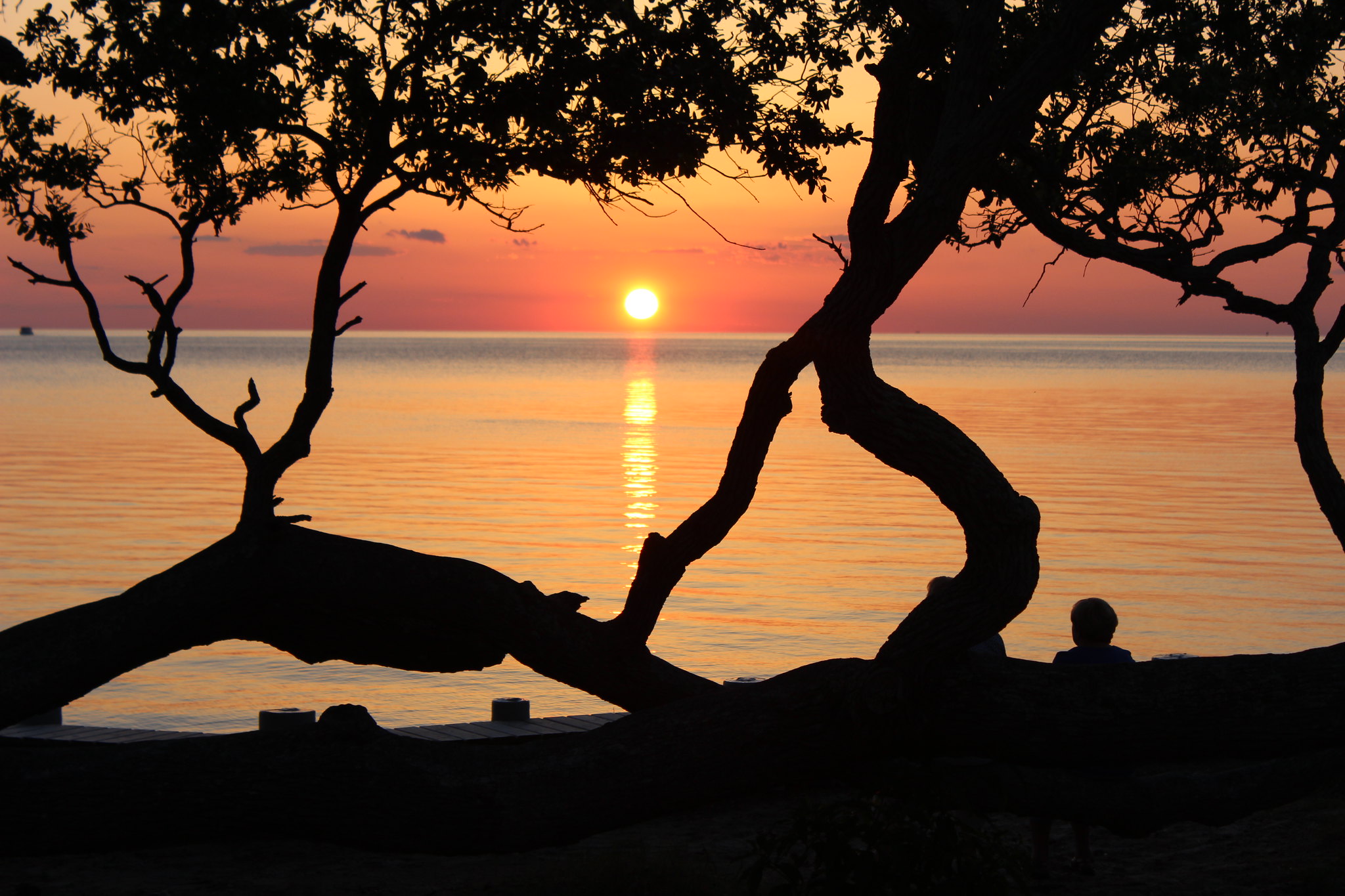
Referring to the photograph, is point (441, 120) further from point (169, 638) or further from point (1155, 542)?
point (1155, 542)

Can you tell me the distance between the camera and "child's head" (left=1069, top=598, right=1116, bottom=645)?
7070 millimetres

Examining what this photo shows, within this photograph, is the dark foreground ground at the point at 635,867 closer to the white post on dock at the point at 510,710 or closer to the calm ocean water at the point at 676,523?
the white post on dock at the point at 510,710

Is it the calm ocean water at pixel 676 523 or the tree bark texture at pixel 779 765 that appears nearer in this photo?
the tree bark texture at pixel 779 765

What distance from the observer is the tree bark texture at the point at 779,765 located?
5.99 m

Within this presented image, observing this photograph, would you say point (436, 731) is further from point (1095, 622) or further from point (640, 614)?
point (1095, 622)

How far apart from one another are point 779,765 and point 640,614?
4.50 ft

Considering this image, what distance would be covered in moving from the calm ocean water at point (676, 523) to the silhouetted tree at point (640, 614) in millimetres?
6819

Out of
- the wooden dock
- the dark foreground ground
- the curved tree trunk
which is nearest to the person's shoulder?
the dark foreground ground

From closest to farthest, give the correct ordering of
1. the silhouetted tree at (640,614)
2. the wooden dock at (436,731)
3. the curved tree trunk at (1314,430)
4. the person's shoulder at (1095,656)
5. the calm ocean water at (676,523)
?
the silhouetted tree at (640,614) < the person's shoulder at (1095,656) < the curved tree trunk at (1314,430) < the wooden dock at (436,731) < the calm ocean water at (676,523)

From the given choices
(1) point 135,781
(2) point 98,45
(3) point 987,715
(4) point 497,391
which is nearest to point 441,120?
(2) point 98,45

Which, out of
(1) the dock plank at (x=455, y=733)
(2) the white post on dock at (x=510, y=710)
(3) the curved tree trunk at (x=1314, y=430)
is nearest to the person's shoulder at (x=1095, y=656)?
(3) the curved tree trunk at (x=1314, y=430)

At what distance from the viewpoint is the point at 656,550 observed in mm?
7020

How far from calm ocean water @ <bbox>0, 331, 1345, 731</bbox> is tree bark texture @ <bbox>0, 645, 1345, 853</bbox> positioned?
7225mm

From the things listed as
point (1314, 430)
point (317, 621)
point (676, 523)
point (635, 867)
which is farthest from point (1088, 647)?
point (676, 523)
